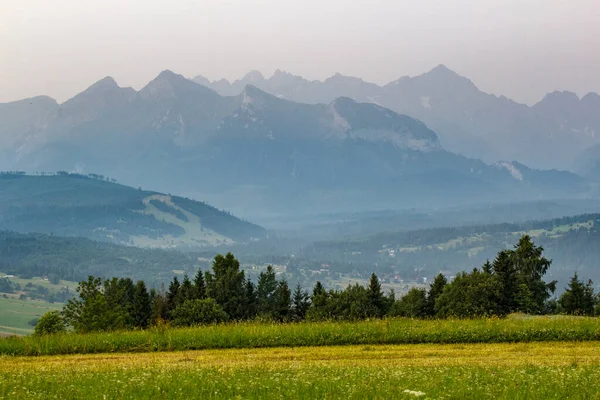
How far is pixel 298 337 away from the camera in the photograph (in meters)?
30.6

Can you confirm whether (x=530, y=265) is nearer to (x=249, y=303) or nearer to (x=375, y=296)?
(x=375, y=296)

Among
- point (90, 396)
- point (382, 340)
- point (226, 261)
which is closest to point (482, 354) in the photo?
point (382, 340)

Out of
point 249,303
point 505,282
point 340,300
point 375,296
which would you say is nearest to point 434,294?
point 375,296

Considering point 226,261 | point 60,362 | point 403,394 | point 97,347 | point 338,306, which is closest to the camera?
point 403,394

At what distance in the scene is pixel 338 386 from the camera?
62.2 feet

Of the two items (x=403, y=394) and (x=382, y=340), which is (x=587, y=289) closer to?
(x=382, y=340)

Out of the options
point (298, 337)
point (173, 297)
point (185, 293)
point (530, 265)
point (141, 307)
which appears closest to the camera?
point (298, 337)

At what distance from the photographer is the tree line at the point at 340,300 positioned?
69.6 meters

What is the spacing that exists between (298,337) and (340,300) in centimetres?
6102

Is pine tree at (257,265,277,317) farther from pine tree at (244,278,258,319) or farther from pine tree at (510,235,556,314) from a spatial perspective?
pine tree at (510,235,556,314)

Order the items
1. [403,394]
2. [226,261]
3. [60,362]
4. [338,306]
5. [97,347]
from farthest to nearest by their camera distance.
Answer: [226,261] → [338,306] → [97,347] → [60,362] → [403,394]

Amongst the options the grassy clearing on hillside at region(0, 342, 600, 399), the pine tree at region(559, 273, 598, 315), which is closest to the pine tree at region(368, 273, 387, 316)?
the pine tree at region(559, 273, 598, 315)

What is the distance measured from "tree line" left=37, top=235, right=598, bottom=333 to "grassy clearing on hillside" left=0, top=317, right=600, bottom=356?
1103 inches

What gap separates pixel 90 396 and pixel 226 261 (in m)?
76.8
